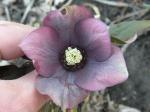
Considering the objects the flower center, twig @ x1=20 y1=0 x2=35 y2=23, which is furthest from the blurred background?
the flower center

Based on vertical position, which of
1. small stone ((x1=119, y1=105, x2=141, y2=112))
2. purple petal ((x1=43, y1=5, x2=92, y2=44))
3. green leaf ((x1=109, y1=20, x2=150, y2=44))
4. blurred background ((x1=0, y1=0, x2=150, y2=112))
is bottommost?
small stone ((x1=119, y1=105, x2=141, y2=112))

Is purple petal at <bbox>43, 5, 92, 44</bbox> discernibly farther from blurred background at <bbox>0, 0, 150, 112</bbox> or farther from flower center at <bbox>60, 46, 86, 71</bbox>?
blurred background at <bbox>0, 0, 150, 112</bbox>

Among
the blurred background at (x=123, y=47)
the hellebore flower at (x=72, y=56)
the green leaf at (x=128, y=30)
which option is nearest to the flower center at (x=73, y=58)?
the hellebore flower at (x=72, y=56)

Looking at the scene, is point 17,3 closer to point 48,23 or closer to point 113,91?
point 113,91

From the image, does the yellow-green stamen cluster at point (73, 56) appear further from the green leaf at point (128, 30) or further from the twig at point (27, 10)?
the twig at point (27, 10)

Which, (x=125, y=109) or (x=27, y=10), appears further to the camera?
(x=27, y=10)

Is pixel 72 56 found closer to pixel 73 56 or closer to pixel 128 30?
pixel 73 56

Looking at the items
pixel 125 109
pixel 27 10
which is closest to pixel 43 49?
pixel 125 109

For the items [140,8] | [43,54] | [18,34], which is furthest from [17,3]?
[43,54]
